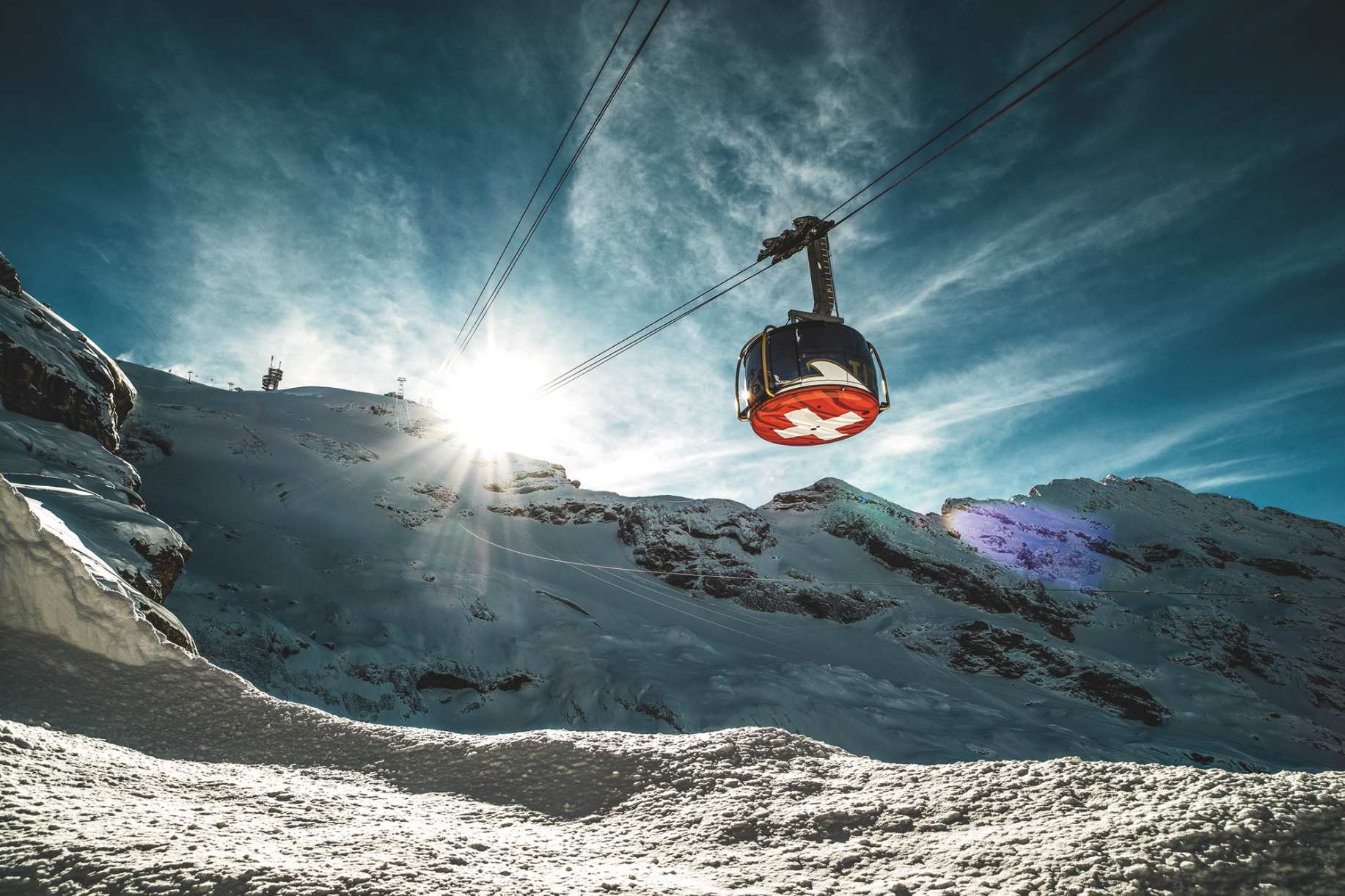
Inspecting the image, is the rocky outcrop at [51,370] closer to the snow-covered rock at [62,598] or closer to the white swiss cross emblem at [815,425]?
the snow-covered rock at [62,598]

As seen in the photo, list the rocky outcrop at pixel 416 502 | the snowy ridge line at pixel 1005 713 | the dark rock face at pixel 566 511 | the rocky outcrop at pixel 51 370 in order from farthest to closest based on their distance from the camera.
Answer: the dark rock face at pixel 566 511, the rocky outcrop at pixel 416 502, the snowy ridge line at pixel 1005 713, the rocky outcrop at pixel 51 370

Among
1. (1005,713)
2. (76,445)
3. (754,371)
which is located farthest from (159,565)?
(1005,713)

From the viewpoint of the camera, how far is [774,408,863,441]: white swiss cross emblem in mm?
7371

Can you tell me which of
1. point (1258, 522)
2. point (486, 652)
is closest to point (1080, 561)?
point (1258, 522)

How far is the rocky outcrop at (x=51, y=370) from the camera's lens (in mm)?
10453

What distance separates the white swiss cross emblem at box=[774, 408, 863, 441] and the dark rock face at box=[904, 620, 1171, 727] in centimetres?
3918

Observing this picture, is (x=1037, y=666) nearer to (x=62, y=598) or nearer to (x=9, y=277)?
(x=62, y=598)

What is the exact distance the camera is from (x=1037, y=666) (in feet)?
135

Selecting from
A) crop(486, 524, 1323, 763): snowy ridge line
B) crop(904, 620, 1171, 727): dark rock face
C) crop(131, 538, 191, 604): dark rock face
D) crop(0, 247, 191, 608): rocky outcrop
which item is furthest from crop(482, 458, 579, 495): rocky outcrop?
crop(131, 538, 191, 604): dark rock face

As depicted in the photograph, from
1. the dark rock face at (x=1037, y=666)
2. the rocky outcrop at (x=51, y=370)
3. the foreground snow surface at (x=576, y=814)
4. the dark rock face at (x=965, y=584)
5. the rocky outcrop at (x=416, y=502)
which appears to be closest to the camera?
the foreground snow surface at (x=576, y=814)

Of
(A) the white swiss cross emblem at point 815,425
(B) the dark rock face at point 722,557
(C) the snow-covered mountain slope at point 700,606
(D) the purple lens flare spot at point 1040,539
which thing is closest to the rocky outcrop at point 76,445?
(A) the white swiss cross emblem at point 815,425

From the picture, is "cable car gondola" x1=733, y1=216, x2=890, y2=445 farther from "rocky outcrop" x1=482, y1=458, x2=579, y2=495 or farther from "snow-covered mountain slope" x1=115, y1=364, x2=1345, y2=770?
"rocky outcrop" x1=482, y1=458, x2=579, y2=495

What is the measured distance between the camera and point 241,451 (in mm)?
39000

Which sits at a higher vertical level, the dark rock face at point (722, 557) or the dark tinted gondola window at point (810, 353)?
the dark rock face at point (722, 557)
